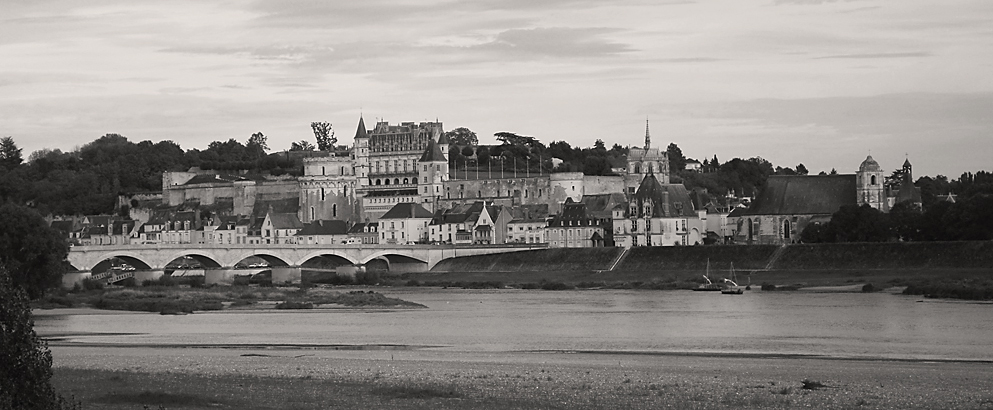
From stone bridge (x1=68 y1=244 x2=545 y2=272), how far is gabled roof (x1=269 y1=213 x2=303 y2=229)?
16.1 m

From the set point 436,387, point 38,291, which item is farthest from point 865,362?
point 38,291

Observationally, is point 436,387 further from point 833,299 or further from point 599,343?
point 833,299

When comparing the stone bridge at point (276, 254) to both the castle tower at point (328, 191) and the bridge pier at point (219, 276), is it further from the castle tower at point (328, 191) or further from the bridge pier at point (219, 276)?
the castle tower at point (328, 191)

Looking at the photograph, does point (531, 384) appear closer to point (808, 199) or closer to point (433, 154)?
point (808, 199)

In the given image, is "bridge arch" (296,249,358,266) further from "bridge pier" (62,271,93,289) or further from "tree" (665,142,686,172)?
"tree" (665,142,686,172)

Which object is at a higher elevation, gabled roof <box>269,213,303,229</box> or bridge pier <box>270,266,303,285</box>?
gabled roof <box>269,213,303,229</box>

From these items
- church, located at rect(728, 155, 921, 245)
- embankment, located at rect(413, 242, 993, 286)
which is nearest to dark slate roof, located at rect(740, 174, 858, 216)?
church, located at rect(728, 155, 921, 245)

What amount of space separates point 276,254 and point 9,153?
76.6 metres

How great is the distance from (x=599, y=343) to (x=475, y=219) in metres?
67.5

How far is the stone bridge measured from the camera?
75.1 meters

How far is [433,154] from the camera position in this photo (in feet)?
409

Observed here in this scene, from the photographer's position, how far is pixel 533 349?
36.1 metres

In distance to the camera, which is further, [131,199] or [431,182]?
[131,199]

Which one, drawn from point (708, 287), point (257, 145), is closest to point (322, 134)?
point (257, 145)
